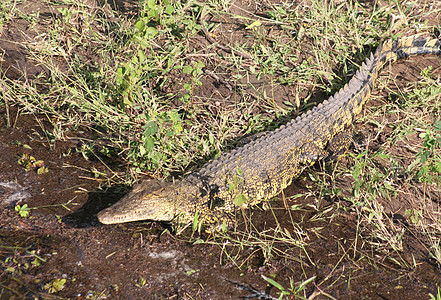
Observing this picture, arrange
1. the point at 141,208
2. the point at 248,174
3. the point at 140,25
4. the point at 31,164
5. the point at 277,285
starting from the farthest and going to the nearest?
the point at 140,25
the point at 31,164
the point at 248,174
the point at 141,208
the point at 277,285

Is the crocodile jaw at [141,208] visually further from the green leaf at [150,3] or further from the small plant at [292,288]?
the green leaf at [150,3]

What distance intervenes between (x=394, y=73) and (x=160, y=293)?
4305mm

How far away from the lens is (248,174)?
170 inches

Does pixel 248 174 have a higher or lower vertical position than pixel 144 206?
higher

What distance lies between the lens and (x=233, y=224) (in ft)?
13.4

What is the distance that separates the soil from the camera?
132 inches

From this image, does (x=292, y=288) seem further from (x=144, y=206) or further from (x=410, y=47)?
(x=410, y=47)

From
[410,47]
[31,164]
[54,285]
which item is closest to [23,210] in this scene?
Result: [31,164]

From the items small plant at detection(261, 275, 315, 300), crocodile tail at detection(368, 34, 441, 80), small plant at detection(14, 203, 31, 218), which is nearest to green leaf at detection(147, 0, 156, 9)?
small plant at detection(14, 203, 31, 218)

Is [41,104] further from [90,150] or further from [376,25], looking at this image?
[376,25]

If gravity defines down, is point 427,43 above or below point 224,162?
above

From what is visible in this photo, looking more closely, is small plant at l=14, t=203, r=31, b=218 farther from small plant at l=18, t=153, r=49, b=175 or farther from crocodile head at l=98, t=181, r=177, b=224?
crocodile head at l=98, t=181, r=177, b=224

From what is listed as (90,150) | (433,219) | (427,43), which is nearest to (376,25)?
(427,43)

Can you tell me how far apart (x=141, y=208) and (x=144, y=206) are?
0.03m
